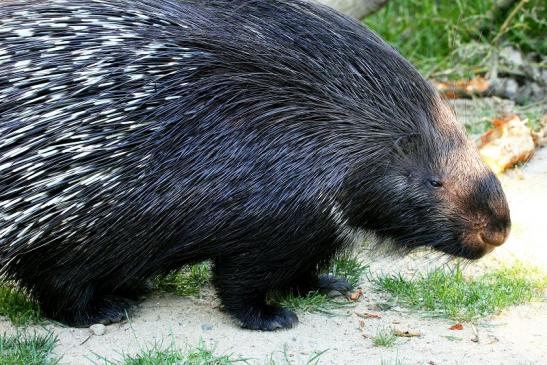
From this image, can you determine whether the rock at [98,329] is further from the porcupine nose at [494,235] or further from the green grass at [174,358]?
the porcupine nose at [494,235]

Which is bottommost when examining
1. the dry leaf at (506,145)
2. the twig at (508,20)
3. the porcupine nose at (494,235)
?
the dry leaf at (506,145)

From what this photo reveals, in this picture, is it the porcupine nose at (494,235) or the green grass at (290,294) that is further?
the green grass at (290,294)

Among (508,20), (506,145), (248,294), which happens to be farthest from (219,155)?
(508,20)

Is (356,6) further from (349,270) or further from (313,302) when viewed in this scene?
(313,302)

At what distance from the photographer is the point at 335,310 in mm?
3611

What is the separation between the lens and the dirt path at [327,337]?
315cm

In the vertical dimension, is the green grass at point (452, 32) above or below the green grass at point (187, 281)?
above

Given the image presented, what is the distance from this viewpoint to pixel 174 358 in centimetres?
304

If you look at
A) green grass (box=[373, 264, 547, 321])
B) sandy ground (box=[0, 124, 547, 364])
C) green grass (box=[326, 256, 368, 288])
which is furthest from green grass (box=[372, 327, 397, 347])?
green grass (box=[326, 256, 368, 288])

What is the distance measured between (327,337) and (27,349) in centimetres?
108

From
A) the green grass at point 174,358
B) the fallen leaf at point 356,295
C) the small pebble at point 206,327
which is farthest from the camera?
the fallen leaf at point 356,295

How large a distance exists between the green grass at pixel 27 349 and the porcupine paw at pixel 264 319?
704mm

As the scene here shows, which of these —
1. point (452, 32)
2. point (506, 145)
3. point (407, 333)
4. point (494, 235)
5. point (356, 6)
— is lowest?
point (407, 333)

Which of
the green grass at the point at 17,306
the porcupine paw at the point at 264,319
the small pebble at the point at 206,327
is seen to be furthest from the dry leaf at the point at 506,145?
the green grass at the point at 17,306
